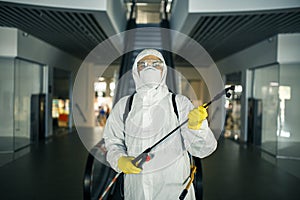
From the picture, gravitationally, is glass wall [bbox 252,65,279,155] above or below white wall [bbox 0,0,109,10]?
below

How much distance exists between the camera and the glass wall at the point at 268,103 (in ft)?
27.8

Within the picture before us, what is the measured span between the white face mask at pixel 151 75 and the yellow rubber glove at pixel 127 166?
52 centimetres

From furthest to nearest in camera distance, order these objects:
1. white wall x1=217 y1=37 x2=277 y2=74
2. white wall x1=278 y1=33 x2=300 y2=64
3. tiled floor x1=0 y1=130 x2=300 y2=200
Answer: white wall x1=217 y1=37 x2=277 y2=74 → white wall x1=278 y1=33 x2=300 y2=64 → tiled floor x1=0 y1=130 x2=300 y2=200

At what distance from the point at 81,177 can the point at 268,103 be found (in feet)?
20.4

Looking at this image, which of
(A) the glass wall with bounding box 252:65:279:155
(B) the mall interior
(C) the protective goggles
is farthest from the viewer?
(A) the glass wall with bounding box 252:65:279:155

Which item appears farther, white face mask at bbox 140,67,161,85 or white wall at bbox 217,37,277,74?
white wall at bbox 217,37,277,74

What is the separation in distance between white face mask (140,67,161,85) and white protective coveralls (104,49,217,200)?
3cm

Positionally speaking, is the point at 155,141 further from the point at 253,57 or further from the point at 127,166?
the point at 253,57

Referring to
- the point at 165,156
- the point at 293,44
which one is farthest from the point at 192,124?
the point at 293,44

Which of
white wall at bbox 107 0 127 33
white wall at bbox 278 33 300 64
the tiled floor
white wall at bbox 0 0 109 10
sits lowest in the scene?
the tiled floor

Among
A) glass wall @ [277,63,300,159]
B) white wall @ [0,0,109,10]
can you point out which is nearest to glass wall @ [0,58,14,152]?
white wall @ [0,0,109,10]

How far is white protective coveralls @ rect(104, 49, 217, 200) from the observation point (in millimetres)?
1863

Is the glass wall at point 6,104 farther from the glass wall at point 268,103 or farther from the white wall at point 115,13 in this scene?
the glass wall at point 268,103

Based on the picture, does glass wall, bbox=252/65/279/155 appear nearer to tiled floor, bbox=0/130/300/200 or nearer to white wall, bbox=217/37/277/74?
white wall, bbox=217/37/277/74
